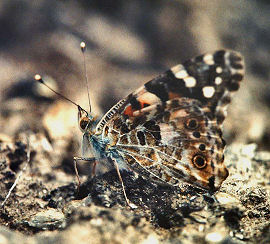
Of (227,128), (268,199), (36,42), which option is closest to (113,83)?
(36,42)

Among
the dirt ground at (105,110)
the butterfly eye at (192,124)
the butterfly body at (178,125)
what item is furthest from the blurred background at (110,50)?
the butterfly eye at (192,124)

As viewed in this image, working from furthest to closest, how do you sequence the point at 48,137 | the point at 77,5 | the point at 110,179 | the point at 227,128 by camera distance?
the point at 77,5
the point at 227,128
the point at 48,137
the point at 110,179

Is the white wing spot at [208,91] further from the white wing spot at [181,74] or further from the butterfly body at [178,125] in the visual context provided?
the white wing spot at [181,74]

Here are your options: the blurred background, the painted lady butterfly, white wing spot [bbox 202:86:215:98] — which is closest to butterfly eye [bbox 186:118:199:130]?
the painted lady butterfly

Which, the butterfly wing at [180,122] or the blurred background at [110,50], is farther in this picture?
the blurred background at [110,50]

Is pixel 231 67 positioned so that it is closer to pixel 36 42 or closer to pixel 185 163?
pixel 185 163

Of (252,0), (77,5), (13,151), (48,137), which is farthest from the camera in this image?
(252,0)

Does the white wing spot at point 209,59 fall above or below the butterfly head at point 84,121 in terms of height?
above

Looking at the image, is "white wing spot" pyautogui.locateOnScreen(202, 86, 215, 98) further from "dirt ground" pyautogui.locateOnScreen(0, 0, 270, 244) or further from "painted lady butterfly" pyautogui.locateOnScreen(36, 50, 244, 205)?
"dirt ground" pyautogui.locateOnScreen(0, 0, 270, 244)

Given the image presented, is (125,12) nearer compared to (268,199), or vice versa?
(268,199)
